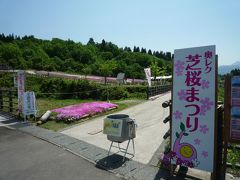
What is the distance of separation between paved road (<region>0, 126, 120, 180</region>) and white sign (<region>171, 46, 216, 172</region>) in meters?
1.78

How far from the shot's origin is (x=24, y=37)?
102m

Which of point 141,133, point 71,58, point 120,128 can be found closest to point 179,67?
point 120,128

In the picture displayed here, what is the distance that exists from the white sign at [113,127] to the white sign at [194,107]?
154 centimetres

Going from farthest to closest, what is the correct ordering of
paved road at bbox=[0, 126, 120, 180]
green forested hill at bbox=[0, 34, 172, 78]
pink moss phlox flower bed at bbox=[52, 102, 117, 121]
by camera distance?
green forested hill at bbox=[0, 34, 172, 78] < pink moss phlox flower bed at bbox=[52, 102, 117, 121] < paved road at bbox=[0, 126, 120, 180]

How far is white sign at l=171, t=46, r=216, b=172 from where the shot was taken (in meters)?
4.92

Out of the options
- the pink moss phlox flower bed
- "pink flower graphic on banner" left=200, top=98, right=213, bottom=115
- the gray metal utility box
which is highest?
"pink flower graphic on banner" left=200, top=98, right=213, bottom=115

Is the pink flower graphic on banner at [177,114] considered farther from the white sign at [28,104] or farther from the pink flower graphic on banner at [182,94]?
the white sign at [28,104]

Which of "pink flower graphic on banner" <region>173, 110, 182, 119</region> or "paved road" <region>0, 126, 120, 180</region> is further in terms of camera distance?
"paved road" <region>0, 126, 120, 180</region>

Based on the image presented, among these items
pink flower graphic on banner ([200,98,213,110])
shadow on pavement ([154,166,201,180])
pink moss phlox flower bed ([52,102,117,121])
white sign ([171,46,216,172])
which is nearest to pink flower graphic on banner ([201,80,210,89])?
white sign ([171,46,216,172])

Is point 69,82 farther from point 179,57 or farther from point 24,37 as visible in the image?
point 24,37

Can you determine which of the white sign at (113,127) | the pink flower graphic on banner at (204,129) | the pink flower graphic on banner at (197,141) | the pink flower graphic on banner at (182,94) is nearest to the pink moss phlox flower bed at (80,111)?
the white sign at (113,127)

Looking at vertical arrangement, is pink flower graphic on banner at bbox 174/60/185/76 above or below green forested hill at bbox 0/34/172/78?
below

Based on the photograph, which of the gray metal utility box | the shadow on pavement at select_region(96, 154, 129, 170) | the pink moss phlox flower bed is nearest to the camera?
the shadow on pavement at select_region(96, 154, 129, 170)

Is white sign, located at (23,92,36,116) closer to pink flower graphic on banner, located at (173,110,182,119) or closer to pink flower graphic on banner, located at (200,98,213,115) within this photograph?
pink flower graphic on banner, located at (173,110,182,119)
